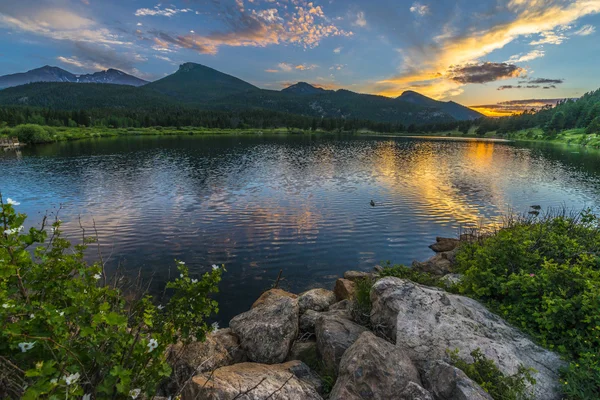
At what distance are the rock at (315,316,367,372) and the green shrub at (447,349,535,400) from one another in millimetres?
2688

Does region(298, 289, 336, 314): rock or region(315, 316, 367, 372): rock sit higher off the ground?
region(315, 316, 367, 372): rock

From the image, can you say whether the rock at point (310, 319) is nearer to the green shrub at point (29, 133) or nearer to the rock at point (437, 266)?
the rock at point (437, 266)

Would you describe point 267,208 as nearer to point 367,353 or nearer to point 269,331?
point 269,331

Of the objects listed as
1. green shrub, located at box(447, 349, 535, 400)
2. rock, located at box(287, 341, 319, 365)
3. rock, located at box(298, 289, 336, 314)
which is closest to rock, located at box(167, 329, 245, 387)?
rock, located at box(287, 341, 319, 365)

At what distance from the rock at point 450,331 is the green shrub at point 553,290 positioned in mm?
427

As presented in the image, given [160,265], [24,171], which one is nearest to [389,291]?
[160,265]

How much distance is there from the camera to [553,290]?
8883mm

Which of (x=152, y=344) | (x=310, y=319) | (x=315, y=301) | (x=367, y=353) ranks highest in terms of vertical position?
(x=152, y=344)

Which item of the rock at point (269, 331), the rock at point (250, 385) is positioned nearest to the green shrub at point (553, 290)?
the rock at point (250, 385)

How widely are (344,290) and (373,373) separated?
279 inches

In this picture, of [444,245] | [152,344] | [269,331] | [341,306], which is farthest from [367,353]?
[444,245]

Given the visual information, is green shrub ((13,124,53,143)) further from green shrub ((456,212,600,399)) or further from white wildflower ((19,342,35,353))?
green shrub ((456,212,600,399))

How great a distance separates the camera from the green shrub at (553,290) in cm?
718

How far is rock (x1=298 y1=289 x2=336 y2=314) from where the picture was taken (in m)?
12.6
